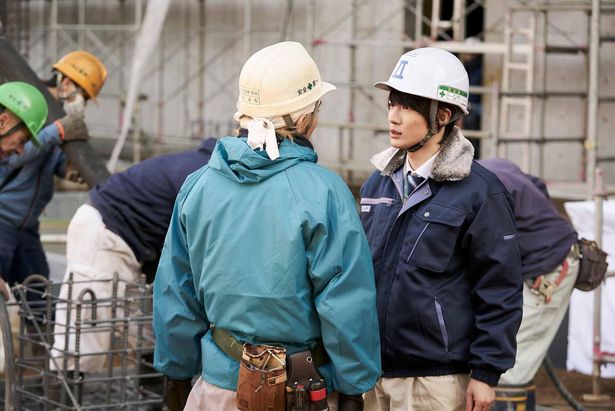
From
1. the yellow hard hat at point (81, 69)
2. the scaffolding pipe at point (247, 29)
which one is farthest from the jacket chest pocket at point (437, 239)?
the scaffolding pipe at point (247, 29)

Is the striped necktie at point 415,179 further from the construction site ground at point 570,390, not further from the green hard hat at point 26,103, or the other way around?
the construction site ground at point 570,390

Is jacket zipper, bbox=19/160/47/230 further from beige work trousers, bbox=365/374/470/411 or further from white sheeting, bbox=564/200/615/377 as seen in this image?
beige work trousers, bbox=365/374/470/411

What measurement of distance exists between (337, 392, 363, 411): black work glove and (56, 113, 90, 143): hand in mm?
3688

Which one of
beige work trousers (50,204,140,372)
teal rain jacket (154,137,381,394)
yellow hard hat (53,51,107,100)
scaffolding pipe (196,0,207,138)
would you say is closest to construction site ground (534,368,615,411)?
beige work trousers (50,204,140,372)

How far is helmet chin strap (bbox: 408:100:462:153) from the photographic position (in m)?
4.05

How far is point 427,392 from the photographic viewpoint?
4.04 metres

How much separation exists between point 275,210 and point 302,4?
1245cm

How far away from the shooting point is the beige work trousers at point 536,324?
20.0 ft

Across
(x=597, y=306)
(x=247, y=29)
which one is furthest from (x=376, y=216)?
(x=247, y=29)

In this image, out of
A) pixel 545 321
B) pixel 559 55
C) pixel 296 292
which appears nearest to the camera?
pixel 296 292

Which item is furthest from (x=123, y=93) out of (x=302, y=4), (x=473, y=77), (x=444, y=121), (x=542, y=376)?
(x=444, y=121)

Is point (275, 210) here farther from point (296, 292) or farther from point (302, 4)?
point (302, 4)

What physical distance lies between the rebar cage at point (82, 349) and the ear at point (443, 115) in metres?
2.17

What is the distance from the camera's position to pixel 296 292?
11.8ft
